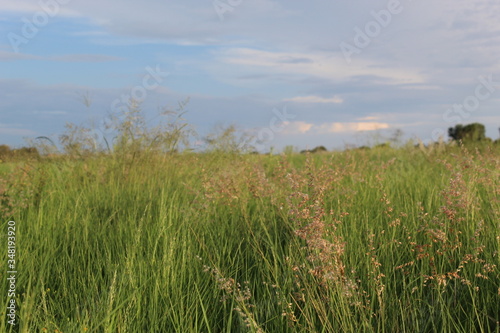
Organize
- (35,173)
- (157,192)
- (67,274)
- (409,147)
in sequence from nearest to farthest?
(67,274) < (157,192) < (35,173) < (409,147)

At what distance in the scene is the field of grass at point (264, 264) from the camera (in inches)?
83.4

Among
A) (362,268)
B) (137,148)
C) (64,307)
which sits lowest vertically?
(64,307)

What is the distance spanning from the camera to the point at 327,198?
12.9 feet

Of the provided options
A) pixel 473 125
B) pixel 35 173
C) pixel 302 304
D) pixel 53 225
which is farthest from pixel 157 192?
pixel 473 125

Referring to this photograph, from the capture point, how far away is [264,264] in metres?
2.84

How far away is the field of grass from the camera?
6.95 ft

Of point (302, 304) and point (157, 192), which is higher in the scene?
point (157, 192)

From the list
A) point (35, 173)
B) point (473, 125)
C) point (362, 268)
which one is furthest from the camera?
point (473, 125)

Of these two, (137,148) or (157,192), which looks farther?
(137,148)

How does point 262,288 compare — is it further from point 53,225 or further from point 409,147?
point 409,147

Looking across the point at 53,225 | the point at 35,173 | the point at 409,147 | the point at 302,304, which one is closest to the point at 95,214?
the point at 53,225

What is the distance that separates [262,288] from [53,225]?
180 centimetres

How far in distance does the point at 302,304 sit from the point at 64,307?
4.45ft

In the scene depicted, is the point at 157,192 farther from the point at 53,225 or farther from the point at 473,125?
the point at 473,125
